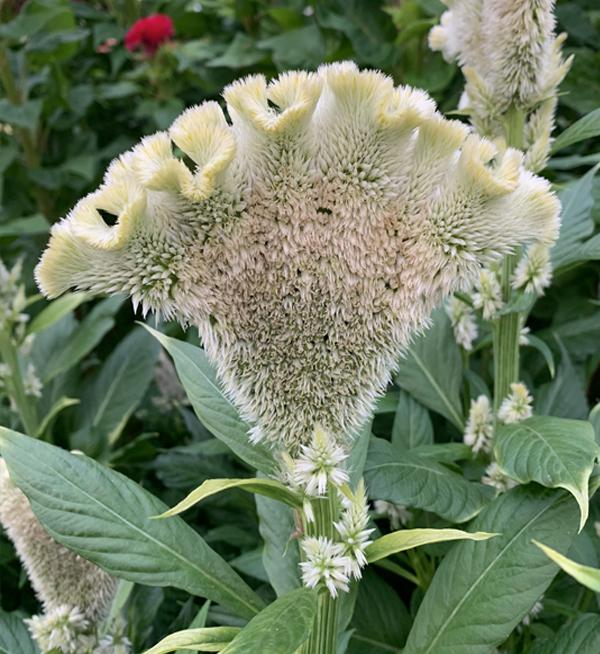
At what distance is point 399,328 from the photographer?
0.83m

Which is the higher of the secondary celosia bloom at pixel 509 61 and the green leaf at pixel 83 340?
the secondary celosia bloom at pixel 509 61

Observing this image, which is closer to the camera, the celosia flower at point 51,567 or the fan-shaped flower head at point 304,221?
the fan-shaped flower head at point 304,221

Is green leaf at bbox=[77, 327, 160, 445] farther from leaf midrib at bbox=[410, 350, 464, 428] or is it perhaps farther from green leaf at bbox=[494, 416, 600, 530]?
green leaf at bbox=[494, 416, 600, 530]

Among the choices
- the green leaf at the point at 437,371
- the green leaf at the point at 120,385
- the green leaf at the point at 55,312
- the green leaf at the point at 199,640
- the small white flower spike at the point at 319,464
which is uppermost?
the small white flower spike at the point at 319,464

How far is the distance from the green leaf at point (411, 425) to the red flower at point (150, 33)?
5.54 feet

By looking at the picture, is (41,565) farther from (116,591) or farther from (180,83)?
(180,83)

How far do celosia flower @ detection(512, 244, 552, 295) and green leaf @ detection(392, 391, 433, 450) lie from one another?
356mm

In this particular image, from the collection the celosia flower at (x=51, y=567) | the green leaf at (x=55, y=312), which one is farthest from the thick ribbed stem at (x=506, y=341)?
the green leaf at (x=55, y=312)

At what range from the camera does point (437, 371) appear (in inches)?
61.2

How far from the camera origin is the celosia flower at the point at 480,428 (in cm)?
135

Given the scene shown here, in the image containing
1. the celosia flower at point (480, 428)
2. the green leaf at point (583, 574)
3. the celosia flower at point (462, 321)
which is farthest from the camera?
the celosia flower at point (462, 321)

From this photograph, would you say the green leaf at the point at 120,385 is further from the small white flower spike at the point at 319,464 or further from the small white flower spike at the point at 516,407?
the small white flower spike at the point at 319,464

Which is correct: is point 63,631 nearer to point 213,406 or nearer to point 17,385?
point 213,406

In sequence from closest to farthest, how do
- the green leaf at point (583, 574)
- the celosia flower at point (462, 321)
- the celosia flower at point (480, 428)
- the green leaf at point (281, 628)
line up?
the green leaf at point (583, 574) → the green leaf at point (281, 628) → the celosia flower at point (480, 428) → the celosia flower at point (462, 321)
